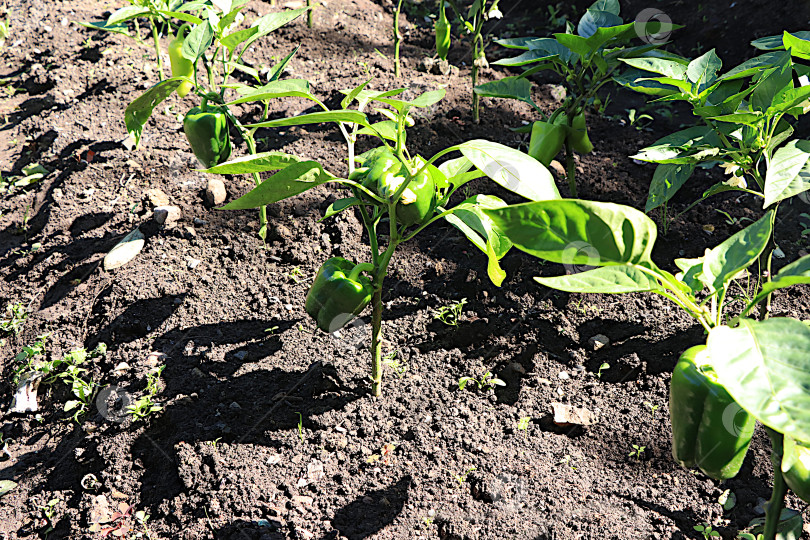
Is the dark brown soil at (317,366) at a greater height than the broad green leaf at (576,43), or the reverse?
the broad green leaf at (576,43)

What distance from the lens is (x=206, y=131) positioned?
1.75 m

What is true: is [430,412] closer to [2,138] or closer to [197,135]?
[197,135]

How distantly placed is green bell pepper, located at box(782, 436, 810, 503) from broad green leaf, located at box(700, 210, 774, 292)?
23cm

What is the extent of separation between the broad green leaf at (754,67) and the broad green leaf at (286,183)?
87 cm

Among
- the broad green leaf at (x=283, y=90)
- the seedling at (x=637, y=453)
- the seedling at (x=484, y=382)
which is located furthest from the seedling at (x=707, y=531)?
the broad green leaf at (x=283, y=90)

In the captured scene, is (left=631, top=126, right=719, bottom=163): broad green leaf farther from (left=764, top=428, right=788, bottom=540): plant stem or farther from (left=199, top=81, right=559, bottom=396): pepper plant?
(left=764, top=428, right=788, bottom=540): plant stem

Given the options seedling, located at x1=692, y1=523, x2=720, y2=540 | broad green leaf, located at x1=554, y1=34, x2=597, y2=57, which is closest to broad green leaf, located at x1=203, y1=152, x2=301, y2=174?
broad green leaf, located at x1=554, y1=34, x2=597, y2=57

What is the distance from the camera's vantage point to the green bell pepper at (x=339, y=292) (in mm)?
1382

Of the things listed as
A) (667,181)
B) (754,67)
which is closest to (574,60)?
(667,181)

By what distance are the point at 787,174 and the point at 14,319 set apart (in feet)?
6.85

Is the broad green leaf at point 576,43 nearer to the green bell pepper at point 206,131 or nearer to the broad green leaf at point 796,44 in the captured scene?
the broad green leaf at point 796,44

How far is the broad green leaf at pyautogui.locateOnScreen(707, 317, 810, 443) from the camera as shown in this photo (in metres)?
0.62

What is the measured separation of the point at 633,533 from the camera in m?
1.31

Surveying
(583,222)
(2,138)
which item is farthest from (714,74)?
(2,138)
